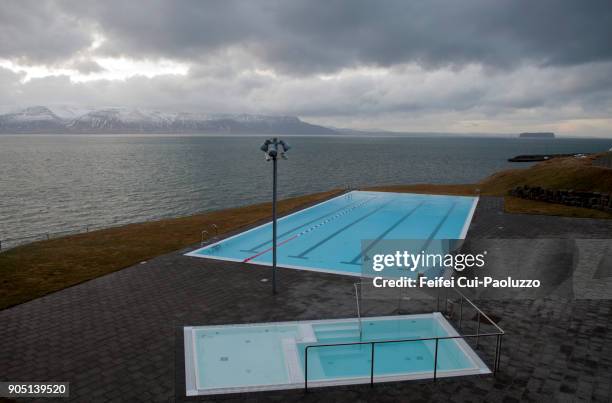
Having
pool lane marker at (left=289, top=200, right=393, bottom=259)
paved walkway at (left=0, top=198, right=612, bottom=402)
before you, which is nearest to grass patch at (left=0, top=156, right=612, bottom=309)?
paved walkway at (left=0, top=198, right=612, bottom=402)

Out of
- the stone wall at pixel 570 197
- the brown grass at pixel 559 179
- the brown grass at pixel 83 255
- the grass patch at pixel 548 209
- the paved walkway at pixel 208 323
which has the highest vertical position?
the brown grass at pixel 559 179

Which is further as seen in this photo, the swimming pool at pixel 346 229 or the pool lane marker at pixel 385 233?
the pool lane marker at pixel 385 233

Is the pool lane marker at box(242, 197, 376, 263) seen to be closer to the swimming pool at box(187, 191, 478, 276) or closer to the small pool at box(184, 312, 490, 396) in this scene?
the swimming pool at box(187, 191, 478, 276)

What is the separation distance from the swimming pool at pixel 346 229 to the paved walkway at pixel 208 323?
2.18 metres

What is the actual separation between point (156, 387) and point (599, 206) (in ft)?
90.4

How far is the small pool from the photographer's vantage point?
8500mm

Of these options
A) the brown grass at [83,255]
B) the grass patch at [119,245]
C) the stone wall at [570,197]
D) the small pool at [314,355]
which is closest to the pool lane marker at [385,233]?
the grass patch at [119,245]

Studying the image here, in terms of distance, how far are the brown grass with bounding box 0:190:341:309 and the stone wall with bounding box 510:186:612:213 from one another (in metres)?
20.4

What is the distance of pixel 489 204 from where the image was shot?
28469 mm

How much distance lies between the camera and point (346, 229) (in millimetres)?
23266

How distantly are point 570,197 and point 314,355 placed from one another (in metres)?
25.3

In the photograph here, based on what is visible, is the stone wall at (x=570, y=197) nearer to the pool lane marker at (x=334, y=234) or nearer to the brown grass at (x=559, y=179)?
the brown grass at (x=559, y=179)

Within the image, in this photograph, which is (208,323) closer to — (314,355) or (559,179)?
(314,355)

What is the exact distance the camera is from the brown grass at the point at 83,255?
13547 millimetres
